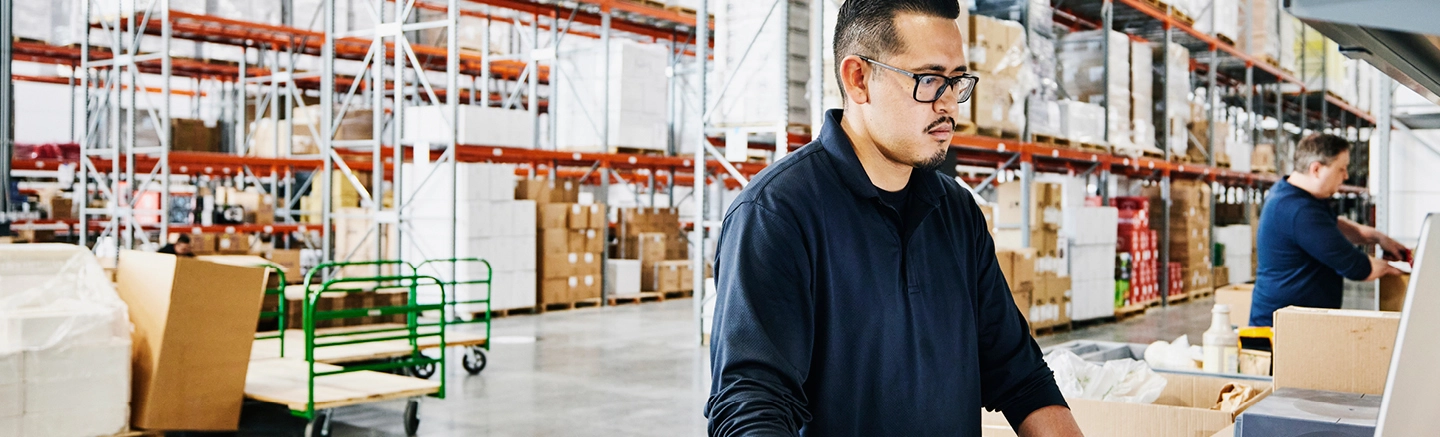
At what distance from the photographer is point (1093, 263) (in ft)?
36.9

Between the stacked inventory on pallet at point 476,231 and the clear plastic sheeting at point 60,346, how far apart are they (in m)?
5.45

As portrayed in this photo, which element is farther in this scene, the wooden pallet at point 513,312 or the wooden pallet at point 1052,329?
the wooden pallet at point 513,312

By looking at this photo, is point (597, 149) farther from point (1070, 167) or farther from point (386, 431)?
point (386, 431)

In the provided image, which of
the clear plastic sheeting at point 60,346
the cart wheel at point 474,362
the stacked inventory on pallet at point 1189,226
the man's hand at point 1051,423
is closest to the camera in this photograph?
the man's hand at point 1051,423

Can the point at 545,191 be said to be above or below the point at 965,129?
below

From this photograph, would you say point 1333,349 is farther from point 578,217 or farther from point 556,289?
point 578,217

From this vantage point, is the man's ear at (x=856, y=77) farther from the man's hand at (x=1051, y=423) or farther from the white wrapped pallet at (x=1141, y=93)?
the white wrapped pallet at (x=1141, y=93)

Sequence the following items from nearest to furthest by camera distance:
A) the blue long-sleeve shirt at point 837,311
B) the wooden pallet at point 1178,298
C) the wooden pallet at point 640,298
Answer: the blue long-sleeve shirt at point 837,311, the wooden pallet at point 1178,298, the wooden pallet at point 640,298

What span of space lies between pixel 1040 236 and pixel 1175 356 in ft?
20.8

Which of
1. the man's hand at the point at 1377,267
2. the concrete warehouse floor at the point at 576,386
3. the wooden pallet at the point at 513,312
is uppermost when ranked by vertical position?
the man's hand at the point at 1377,267

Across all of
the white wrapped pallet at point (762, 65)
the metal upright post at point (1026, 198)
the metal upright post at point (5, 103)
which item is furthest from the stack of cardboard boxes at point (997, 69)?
the metal upright post at point (5, 103)

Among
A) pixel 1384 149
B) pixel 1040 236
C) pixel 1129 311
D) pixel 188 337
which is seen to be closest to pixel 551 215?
pixel 1040 236

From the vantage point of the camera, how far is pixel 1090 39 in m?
11.6

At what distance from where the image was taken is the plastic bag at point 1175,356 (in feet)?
13.1
